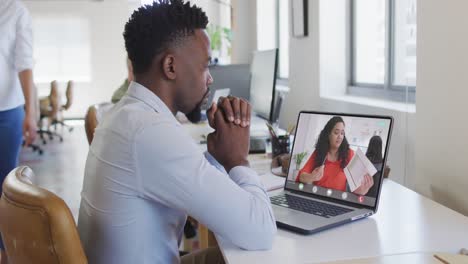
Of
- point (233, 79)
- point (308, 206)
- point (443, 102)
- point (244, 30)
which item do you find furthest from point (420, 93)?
point (244, 30)

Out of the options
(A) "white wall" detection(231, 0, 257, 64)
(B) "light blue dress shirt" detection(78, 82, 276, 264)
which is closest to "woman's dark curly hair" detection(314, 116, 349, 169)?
(B) "light blue dress shirt" detection(78, 82, 276, 264)

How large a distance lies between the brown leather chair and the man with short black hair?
0.55ft

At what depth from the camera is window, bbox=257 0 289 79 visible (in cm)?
438

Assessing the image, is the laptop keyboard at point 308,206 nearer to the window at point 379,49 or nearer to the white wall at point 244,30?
the window at point 379,49

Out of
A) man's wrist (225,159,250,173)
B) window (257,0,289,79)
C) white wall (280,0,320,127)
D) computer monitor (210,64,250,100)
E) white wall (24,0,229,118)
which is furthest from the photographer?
white wall (24,0,229,118)

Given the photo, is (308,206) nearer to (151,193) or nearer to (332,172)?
(332,172)

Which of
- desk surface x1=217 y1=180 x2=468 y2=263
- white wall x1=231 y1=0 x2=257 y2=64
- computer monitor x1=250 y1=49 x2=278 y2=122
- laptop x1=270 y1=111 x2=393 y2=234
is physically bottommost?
desk surface x1=217 y1=180 x2=468 y2=263

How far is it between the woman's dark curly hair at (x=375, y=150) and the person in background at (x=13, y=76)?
1641 mm

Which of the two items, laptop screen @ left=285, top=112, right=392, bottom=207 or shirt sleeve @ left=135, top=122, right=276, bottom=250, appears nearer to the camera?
shirt sleeve @ left=135, top=122, right=276, bottom=250

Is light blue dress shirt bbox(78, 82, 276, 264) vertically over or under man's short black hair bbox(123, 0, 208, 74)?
under

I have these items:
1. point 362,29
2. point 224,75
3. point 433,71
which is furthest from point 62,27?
point 433,71

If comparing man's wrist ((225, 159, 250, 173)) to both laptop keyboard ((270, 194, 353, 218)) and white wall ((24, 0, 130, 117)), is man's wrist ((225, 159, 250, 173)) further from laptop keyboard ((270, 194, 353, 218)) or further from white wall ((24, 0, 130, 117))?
white wall ((24, 0, 130, 117))

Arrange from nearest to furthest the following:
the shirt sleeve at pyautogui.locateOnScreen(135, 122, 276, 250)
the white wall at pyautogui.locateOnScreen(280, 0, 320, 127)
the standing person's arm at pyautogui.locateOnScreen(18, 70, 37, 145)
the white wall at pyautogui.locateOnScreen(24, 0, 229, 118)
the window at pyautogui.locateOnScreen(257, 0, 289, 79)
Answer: the shirt sleeve at pyautogui.locateOnScreen(135, 122, 276, 250) → the standing person's arm at pyautogui.locateOnScreen(18, 70, 37, 145) → the white wall at pyautogui.locateOnScreen(280, 0, 320, 127) → the window at pyautogui.locateOnScreen(257, 0, 289, 79) → the white wall at pyautogui.locateOnScreen(24, 0, 229, 118)

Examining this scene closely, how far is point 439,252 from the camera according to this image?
3.66ft
